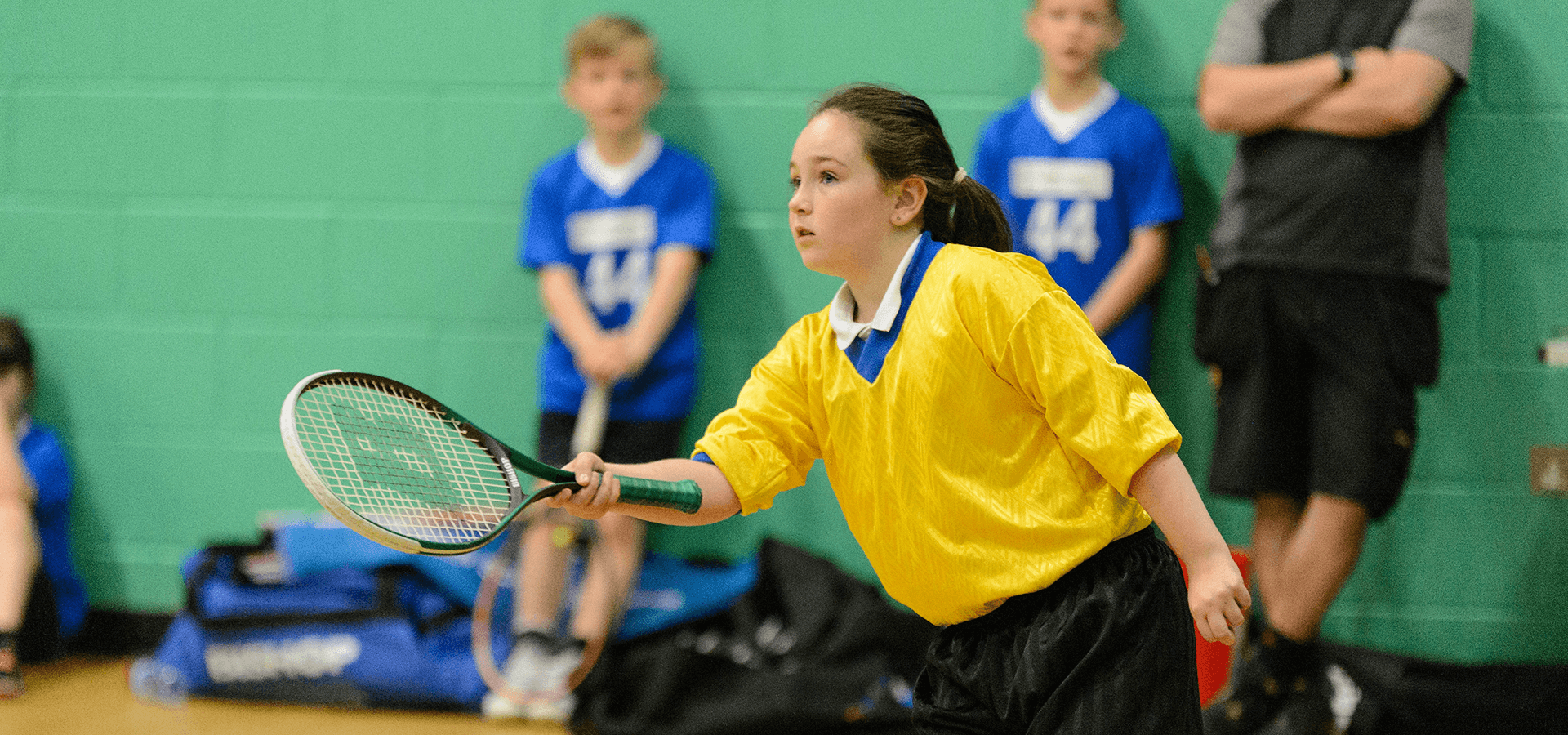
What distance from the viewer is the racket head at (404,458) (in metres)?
1.57

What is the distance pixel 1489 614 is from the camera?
332 cm

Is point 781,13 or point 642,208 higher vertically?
point 781,13

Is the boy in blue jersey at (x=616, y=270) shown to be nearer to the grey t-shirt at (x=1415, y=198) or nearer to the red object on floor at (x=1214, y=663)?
the grey t-shirt at (x=1415, y=198)

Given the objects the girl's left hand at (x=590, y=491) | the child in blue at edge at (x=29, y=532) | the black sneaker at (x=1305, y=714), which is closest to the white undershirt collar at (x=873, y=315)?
the girl's left hand at (x=590, y=491)

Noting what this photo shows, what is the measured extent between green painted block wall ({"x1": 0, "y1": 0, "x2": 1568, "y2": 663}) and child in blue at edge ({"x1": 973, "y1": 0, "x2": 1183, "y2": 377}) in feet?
0.62

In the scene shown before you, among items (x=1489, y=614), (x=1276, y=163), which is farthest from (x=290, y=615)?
(x=1489, y=614)

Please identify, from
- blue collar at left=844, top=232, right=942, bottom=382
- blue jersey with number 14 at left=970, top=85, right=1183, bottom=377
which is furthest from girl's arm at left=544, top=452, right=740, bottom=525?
blue jersey with number 14 at left=970, top=85, right=1183, bottom=377

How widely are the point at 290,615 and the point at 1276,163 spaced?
2788 mm

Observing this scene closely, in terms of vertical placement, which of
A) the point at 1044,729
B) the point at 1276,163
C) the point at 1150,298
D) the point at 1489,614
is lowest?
the point at 1489,614

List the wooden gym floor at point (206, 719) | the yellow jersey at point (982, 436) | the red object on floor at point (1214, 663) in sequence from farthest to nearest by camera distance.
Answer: the wooden gym floor at point (206, 719)
the red object on floor at point (1214, 663)
the yellow jersey at point (982, 436)

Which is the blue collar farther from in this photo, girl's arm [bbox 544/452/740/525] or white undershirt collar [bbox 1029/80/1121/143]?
white undershirt collar [bbox 1029/80/1121/143]

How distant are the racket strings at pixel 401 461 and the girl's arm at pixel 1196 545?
0.81 meters

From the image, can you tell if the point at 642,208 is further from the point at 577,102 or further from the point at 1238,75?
the point at 1238,75

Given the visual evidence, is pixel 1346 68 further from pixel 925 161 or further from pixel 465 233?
pixel 465 233
